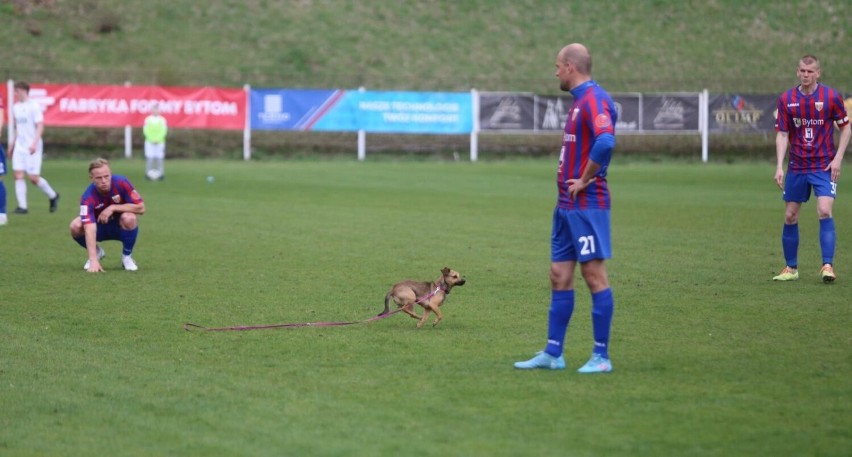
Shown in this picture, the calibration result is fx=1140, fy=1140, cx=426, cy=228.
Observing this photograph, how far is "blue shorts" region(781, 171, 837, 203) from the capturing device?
1132 cm

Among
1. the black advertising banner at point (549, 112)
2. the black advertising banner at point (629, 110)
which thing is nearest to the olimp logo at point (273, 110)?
the black advertising banner at point (549, 112)

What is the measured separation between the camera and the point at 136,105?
1374 inches

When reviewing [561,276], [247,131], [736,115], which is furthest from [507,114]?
[561,276]

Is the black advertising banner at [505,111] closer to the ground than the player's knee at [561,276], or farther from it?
farther from it

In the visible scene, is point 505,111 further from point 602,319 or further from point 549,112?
point 602,319

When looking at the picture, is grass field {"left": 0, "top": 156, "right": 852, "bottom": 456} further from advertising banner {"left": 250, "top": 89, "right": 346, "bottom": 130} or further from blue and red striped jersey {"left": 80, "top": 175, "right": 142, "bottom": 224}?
advertising banner {"left": 250, "top": 89, "right": 346, "bottom": 130}

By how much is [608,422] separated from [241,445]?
Answer: 1.89m

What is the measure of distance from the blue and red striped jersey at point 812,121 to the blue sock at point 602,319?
4.90m

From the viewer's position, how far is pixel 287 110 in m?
35.4

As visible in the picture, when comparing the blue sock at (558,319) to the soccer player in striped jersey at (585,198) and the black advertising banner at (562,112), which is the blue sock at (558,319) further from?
the black advertising banner at (562,112)

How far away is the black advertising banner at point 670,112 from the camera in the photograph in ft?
115

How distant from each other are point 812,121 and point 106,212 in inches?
286

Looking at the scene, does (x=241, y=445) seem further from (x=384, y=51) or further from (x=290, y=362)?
(x=384, y=51)

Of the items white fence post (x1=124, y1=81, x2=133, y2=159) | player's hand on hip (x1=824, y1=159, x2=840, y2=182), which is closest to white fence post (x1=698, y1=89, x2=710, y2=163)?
white fence post (x1=124, y1=81, x2=133, y2=159)
